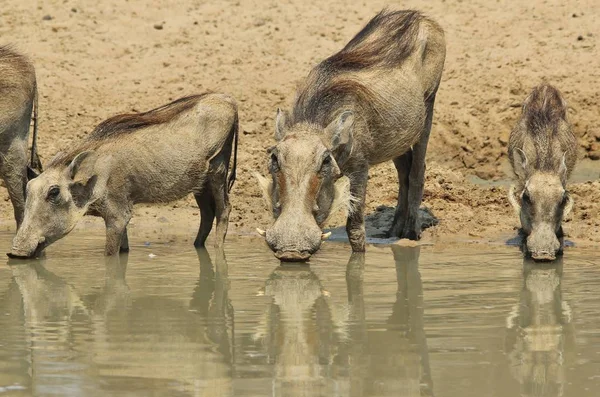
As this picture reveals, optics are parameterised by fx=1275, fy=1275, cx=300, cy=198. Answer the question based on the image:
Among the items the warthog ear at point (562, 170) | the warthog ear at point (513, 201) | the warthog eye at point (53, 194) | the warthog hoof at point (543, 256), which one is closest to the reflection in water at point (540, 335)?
the warthog hoof at point (543, 256)

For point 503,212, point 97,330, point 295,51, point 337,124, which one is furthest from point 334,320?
point 295,51

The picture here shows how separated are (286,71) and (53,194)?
14.8ft

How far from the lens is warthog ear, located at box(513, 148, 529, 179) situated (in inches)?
337

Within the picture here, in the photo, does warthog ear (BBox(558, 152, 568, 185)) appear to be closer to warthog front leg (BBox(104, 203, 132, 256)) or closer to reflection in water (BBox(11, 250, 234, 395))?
reflection in water (BBox(11, 250, 234, 395))

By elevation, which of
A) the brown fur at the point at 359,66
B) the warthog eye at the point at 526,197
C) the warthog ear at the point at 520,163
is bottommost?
the warthog eye at the point at 526,197

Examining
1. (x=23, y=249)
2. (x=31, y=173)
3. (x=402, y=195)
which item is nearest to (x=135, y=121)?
(x=31, y=173)

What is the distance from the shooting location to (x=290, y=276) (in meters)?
7.33

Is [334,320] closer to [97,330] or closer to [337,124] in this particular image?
[97,330]

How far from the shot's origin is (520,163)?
342 inches

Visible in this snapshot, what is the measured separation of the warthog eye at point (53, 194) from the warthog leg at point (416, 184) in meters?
2.57

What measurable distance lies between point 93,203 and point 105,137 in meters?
0.49

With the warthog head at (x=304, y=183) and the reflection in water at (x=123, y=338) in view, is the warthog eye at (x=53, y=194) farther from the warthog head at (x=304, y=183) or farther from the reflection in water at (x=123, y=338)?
the warthog head at (x=304, y=183)

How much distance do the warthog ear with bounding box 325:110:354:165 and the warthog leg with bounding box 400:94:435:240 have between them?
1535 mm

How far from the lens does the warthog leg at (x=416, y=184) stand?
9241 millimetres
